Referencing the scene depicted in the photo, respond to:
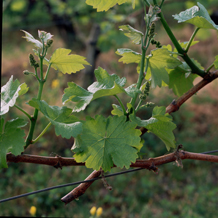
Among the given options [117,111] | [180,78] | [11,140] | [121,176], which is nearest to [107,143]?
[117,111]

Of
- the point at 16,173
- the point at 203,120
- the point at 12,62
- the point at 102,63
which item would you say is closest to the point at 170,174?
the point at 203,120

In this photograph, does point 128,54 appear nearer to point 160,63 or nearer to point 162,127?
point 160,63

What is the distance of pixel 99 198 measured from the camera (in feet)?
8.29

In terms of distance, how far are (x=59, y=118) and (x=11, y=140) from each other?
0.10 meters

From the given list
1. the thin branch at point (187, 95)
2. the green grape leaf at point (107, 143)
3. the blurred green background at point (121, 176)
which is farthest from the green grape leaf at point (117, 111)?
the blurred green background at point (121, 176)

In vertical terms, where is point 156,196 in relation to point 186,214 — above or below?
below

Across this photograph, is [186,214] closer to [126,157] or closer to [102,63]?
[126,157]

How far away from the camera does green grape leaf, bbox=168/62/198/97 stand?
25.6 inches

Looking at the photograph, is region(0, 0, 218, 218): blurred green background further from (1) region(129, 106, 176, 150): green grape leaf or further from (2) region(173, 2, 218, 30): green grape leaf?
(1) region(129, 106, 176, 150): green grape leaf

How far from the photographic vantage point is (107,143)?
50cm

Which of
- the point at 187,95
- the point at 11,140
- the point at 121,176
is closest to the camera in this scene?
the point at 11,140

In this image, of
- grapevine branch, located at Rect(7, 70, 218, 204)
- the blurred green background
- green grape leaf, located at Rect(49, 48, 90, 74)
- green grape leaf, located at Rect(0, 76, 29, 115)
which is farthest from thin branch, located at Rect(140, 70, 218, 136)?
the blurred green background

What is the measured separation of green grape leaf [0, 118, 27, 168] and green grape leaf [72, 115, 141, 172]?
Answer: 4.0 inches

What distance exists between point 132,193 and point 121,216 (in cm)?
27
